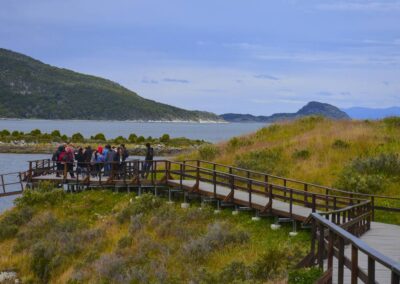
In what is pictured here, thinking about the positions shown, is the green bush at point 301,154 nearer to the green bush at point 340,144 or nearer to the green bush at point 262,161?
the green bush at point 262,161

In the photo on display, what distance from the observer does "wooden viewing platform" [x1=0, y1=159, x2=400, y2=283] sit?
329 inches

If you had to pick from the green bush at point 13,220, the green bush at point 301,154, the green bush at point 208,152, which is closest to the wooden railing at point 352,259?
the green bush at point 13,220

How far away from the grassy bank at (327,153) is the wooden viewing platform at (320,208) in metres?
1.11

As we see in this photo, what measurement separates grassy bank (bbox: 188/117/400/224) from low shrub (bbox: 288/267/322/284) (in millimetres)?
12669

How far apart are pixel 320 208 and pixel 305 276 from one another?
12818mm

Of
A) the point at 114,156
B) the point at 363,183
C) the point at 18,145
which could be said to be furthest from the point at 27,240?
the point at 18,145

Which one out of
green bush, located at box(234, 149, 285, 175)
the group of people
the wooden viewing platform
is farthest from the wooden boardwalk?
the group of people

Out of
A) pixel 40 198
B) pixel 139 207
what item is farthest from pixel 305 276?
Result: pixel 40 198

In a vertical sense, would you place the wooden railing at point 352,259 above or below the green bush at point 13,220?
above

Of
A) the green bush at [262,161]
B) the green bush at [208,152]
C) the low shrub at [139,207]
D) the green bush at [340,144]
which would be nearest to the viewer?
the low shrub at [139,207]

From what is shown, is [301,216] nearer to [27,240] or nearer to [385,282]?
[385,282]

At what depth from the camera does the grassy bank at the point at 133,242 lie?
15.5m

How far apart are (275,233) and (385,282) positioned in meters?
8.75

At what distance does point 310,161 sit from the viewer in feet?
98.4
